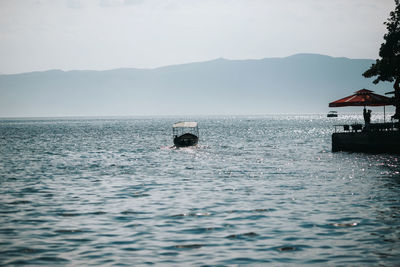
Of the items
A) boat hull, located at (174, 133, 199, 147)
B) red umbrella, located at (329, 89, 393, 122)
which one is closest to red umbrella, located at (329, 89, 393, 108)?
red umbrella, located at (329, 89, 393, 122)

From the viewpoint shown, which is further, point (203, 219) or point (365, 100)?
point (365, 100)

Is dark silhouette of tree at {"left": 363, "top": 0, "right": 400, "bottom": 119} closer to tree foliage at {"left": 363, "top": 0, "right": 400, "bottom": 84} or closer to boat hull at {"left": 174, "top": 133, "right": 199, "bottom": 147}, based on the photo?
tree foliage at {"left": 363, "top": 0, "right": 400, "bottom": 84}

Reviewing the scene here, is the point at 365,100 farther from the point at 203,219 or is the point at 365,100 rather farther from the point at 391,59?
the point at 203,219

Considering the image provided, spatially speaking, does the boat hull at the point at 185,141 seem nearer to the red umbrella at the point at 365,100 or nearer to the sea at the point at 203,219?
the red umbrella at the point at 365,100

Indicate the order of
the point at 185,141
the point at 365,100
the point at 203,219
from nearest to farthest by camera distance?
1. the point at 203,219
2. the point at 365,100
3. the point at 185,141

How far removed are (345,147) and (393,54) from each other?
1135 cm

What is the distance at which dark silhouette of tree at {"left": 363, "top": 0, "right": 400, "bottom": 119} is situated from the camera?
45.3 meters

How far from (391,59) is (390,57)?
3.67ft

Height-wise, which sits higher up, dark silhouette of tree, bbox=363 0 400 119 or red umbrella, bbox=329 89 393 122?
dark silhouette of tree, bbox=363 0 400 119

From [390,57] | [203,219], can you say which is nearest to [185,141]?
[390,57]

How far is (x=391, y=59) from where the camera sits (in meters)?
45.8

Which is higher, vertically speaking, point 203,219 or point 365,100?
point 365,100

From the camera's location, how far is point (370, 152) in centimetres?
3997

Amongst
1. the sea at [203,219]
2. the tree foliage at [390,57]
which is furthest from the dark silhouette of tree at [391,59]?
the sea at [203,219]
